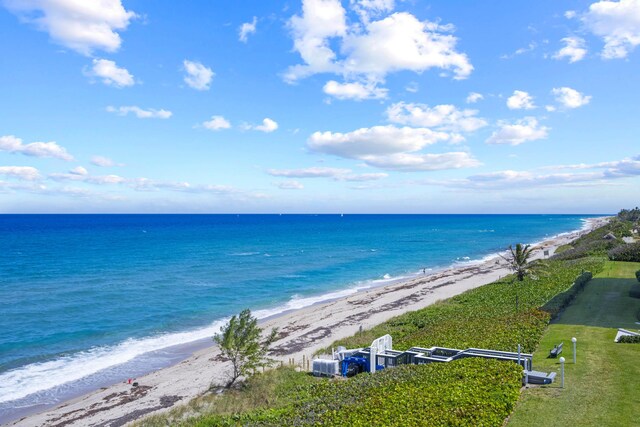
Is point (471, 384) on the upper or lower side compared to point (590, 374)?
upper

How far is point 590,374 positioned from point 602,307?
11951 mm

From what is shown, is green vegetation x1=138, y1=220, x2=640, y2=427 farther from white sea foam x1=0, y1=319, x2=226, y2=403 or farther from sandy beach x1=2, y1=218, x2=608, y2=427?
white sea foam x1=0, y1=319, x2=226, y2=403

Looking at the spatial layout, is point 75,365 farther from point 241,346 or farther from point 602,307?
point 602,307

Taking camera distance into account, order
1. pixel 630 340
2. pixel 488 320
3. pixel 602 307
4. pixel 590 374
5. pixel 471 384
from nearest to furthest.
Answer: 1. pixel 471 384
2. pixel 590 374
3. pixel 630 340
4. pixel 602 307
5. pixel 488 320

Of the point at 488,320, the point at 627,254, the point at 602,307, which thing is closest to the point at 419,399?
the point at 488,320

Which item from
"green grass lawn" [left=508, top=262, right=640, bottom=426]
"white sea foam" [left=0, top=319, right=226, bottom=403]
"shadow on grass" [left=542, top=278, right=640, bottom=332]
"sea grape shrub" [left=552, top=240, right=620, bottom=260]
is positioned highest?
"sea grape shrub" [left=552, top=240, right=620, bottom=260]

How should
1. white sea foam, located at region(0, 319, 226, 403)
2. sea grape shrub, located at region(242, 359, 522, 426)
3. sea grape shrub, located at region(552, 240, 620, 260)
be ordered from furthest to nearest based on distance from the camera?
sea grape shrub, located at region(552, 240, 620, 260) < white sea foam, located at region(0, 319, 226, 403) < sea grape shrub, located at region(242, 359, 522, 426)

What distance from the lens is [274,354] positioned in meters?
29.9

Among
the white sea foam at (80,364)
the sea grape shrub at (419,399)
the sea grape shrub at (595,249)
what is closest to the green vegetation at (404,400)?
the sea grape shrub at (419,399)

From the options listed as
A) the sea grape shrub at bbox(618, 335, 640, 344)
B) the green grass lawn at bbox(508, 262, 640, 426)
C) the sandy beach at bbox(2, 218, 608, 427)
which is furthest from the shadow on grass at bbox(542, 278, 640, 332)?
the sandy beach at bbox(2, 218, 608, 427)

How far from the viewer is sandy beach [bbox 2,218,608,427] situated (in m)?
21.7

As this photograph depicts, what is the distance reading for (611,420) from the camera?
11.7 m

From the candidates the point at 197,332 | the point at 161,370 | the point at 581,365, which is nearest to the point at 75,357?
the point at 161,370

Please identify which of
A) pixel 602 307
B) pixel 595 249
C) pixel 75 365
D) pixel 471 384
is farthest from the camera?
pixel 595 249
